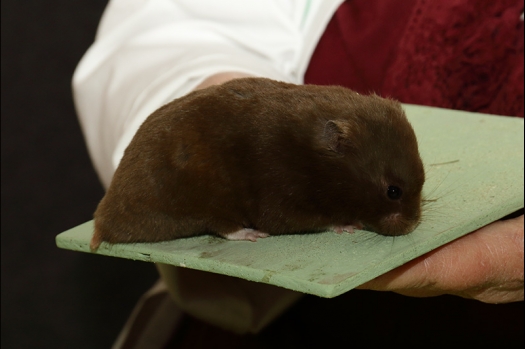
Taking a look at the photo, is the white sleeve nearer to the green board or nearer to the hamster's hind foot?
the green board

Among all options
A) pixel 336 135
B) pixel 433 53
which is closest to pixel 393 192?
pixel 336 135

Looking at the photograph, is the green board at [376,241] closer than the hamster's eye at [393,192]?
Yes

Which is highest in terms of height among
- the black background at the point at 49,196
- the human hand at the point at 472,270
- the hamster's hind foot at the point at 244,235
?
the hamster's hind foot at the point at 244,235

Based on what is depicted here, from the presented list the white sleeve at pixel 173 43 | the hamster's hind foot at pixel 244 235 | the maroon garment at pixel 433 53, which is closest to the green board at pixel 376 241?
the hamster's hind foot at pixel 244 235

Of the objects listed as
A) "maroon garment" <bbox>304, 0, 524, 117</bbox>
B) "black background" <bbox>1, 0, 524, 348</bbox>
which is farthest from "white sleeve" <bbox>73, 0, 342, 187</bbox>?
"black background" <bbox>1, 0, 524, 348</bbox>

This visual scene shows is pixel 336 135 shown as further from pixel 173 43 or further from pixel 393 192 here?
pixel 173 43

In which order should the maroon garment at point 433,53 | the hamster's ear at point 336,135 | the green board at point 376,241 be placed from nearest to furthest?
the green board at point 376,241 < the hamster's ear at point 336,135 < the maroon garment at point 433,53

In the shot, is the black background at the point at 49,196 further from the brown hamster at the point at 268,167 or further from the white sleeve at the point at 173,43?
the brown hamster at the point at 268,167
